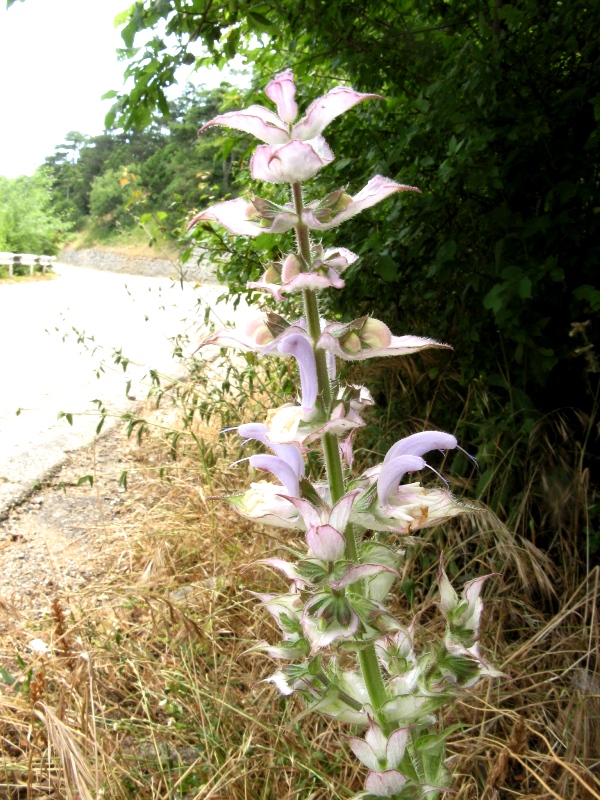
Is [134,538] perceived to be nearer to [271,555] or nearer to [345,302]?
[271,555]

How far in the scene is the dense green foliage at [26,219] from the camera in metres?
22.1

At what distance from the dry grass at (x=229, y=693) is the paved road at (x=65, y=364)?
4.32 ft

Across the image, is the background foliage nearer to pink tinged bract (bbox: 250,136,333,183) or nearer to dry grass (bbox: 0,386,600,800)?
dry grass (bbox: 0,386,600,800)

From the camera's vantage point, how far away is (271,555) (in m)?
2.54

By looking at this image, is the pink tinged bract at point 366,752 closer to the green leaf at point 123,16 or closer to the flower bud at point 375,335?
the flower bud at point 375,335

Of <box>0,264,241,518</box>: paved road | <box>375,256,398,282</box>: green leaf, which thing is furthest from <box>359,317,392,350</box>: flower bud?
<box>0,264,241,518</box>: paved road

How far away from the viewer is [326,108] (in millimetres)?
969

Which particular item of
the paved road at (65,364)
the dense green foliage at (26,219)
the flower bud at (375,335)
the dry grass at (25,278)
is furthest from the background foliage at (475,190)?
the dense green foliage at (26,219)

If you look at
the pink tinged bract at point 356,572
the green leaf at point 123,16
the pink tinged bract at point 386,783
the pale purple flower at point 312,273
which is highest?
the green leaf at point 123,16

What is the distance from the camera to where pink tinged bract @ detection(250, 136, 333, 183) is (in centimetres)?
92

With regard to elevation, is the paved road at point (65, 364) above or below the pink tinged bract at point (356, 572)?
below

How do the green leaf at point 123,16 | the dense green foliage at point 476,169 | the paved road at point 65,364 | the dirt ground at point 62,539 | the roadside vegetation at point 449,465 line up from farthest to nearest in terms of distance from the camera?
the paved road at point 65,364 → the dirt ground at point 62,539 → the green leaf at point 123,16 → the dense green foliage at point 476,169 → the roadside vegetation at point 449,465

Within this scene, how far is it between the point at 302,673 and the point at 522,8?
8.48 ft

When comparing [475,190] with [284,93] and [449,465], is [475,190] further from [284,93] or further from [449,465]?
[284,93]
